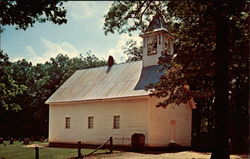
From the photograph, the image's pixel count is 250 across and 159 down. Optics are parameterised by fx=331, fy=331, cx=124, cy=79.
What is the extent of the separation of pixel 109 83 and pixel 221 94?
52.4 feet

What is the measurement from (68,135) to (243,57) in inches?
709

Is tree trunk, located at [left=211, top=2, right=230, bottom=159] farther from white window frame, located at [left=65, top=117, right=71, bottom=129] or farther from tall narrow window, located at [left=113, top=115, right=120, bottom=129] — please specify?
white window frame, located at [left=65, top=117, right=71, bottom=129]

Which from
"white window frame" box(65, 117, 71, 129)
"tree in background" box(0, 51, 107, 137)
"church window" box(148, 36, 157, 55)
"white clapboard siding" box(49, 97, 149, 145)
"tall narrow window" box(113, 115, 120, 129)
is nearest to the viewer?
"white clapboard siding" box(49, 97, 149, 145)

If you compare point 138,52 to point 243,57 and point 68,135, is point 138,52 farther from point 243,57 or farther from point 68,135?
point 243,57

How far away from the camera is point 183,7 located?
1319cm

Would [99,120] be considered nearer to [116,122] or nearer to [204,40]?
[116,122]

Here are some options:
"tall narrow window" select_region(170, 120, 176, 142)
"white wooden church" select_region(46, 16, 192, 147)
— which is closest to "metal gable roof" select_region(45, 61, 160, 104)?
"white wooden church" select_region(46, 16, 192, 147)

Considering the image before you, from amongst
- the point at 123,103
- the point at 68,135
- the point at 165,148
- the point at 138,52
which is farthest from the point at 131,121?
the point at 138,52

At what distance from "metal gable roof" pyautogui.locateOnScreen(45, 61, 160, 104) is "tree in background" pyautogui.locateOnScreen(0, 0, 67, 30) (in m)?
13.6

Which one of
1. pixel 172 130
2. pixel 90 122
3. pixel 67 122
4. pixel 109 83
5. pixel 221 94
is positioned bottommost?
pixel 172 130

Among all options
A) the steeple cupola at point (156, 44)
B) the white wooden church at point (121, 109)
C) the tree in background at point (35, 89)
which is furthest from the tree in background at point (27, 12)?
the tree in background at point (35, 89)

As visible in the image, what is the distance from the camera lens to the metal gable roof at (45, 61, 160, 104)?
27.4 metres

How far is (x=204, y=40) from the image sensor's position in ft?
60.0

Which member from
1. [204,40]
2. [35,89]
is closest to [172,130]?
[204,40]
